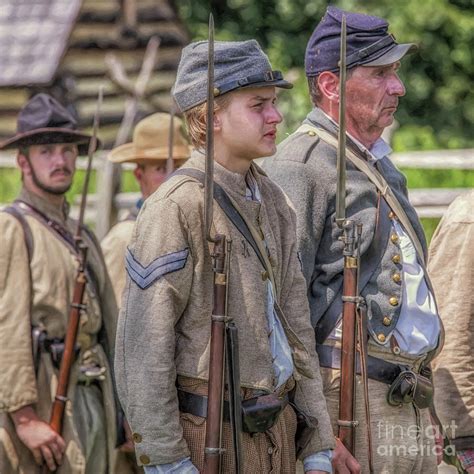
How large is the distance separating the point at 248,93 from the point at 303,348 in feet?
2.62

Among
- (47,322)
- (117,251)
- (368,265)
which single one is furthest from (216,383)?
(117,251)

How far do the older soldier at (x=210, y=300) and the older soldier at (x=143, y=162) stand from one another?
10.2 ft

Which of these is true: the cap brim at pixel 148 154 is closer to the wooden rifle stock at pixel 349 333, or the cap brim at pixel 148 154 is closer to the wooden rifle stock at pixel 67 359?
the wooden rifle stock at pixel 67 359

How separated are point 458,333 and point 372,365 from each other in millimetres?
582

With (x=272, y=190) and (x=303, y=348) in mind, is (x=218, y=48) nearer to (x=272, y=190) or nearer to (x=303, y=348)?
(x=272, y=190)

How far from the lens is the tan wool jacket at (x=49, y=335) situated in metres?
6.16

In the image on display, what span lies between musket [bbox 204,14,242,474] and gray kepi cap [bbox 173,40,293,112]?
23 centimetres

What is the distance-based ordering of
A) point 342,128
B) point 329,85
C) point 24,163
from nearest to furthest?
point 342,128
point 329,85
point 24,163

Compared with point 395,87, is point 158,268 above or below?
below

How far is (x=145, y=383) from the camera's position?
3916 mm

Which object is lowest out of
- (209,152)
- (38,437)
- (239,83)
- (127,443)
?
(127,443)

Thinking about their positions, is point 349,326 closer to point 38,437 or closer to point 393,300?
point 393,300

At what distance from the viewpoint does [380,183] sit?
503 cm

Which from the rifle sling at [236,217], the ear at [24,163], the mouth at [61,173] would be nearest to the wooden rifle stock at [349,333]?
the rifle sling at [236,217]
